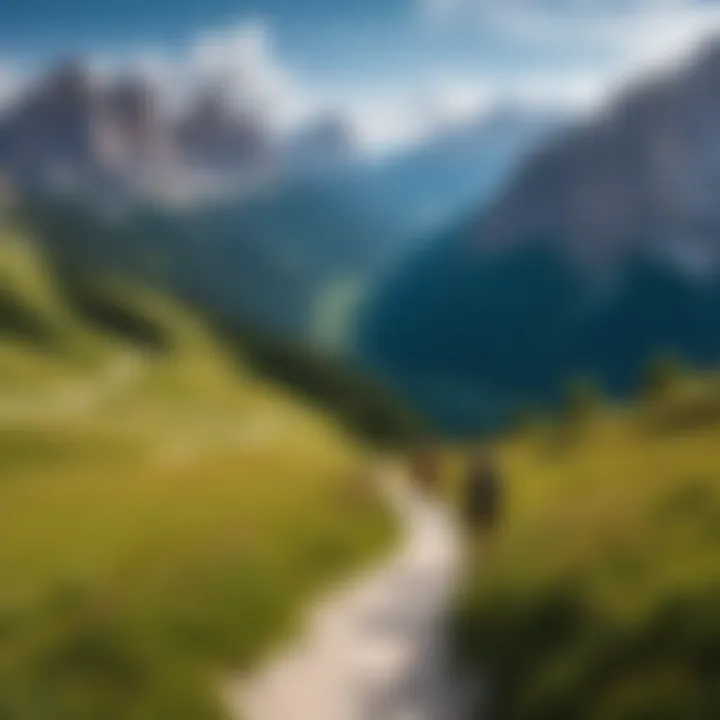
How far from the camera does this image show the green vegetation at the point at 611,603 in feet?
55.2

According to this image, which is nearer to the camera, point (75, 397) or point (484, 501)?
point (484, 501)

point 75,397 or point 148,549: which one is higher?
point 75,397

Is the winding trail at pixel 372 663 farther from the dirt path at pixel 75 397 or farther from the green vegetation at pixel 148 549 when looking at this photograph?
the dirt path at pixel 75 397

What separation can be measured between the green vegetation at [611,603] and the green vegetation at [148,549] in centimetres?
556

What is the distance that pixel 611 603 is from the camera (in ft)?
66.9

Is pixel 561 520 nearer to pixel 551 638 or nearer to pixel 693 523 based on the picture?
pixel 693 523

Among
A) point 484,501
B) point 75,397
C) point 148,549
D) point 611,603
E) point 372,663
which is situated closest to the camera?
point 611,603

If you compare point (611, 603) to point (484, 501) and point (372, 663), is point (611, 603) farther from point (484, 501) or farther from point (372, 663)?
point (484, 501)

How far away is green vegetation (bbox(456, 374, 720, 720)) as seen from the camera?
16.8 m

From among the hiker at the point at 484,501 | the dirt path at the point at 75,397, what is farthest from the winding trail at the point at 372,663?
the dirt path at the point at 75,397

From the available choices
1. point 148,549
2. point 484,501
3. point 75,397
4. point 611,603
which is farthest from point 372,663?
point 75,397

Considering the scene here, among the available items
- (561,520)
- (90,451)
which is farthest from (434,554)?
(90,451)

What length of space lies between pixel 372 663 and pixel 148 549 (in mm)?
12266

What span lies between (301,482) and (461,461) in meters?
26.8
